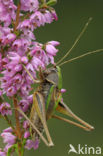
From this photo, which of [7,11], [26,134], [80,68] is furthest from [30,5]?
[80,68]

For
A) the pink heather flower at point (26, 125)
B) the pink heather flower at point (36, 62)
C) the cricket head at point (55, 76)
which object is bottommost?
the pink heather flower at point (26, 125)

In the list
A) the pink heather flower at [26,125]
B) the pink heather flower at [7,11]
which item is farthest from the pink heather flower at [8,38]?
the pink heather flower at [26,125]

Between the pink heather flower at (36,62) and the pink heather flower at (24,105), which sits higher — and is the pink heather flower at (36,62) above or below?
above

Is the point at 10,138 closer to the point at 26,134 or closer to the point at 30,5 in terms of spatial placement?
the point at 26,134

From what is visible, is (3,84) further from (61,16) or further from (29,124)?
(61,16)

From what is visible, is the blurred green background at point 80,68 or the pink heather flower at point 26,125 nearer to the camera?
the pink heather flower at point 26,125

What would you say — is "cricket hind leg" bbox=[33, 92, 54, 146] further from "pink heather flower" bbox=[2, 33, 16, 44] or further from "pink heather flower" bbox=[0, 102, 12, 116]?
"pink heather flower" bbox=[2, 33, 16, 44]

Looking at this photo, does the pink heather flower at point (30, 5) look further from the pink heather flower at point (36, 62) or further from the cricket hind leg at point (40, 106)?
the cricket hind leg at point (40, 106)

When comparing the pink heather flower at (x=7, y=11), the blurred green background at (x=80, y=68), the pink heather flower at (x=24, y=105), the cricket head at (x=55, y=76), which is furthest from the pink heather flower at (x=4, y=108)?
the blurred green background at (x=80, y=68)

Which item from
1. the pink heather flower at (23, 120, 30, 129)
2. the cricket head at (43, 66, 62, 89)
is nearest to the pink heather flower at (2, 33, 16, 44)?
the cricket head at (43, 66, 62, 89)

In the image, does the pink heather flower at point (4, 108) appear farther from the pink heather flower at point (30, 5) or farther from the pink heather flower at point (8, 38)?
the pink heather flower at point (30, 5)

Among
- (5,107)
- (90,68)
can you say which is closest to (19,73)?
(5,107)
